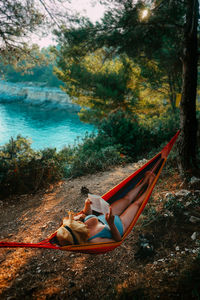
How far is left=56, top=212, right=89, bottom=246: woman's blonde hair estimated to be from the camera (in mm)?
1368

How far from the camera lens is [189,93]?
2291 millimetres

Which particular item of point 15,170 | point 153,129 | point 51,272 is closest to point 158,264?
point 51,272

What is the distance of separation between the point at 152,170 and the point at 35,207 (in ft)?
5.37

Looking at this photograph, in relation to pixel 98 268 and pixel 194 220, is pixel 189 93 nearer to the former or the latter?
pixel 194 220

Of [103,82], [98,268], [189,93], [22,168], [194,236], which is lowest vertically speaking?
[98,268]

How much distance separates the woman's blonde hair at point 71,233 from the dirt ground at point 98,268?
0.90 feet

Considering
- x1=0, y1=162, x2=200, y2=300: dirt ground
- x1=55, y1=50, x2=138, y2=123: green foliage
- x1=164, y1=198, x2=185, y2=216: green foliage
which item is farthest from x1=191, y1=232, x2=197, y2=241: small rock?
x1=55, y1=50, x2=138, y2=123: green foliage

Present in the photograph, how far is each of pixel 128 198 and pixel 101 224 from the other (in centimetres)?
51

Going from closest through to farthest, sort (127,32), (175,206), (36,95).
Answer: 1. (175,206)
2. (127,32)
3. (36,95)

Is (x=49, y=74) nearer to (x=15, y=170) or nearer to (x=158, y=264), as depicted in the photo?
(x=15, y=170)

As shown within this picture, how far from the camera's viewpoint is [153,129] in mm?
5160

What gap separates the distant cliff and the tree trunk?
856 inches

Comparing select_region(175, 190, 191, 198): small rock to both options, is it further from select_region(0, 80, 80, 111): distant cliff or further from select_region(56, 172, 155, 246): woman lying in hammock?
select_region(0, 80, 80, 111): distant cliff

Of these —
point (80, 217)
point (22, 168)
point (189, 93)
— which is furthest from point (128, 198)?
point (22, 168)
